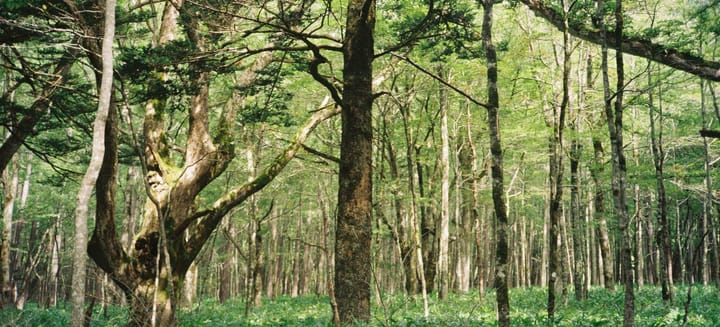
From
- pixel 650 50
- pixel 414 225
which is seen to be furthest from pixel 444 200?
pixel 650 50

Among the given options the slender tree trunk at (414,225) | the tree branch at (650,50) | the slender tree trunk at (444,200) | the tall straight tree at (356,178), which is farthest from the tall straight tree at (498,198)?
the slender tree trunk at (444,200)

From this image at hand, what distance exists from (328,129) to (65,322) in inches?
439

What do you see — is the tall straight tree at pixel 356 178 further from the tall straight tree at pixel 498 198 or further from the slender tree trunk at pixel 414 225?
the slender tree trunk at pixel 414 225

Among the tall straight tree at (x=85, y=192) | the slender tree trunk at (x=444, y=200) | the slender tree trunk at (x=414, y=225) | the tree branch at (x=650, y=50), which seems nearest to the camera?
the tall straight tree at (x=85, y=192)

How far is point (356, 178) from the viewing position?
Answer: 8414mm

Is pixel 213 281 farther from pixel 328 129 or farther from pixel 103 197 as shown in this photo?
pixel 103 197

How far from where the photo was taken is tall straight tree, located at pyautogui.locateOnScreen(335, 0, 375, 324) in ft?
26.7

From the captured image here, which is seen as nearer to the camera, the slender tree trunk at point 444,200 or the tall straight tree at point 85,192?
the tall straight tree at point 85,192

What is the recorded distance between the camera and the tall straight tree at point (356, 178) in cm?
814

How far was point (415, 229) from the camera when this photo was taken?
1151cm

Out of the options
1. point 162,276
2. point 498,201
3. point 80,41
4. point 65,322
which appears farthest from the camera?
point 65,322

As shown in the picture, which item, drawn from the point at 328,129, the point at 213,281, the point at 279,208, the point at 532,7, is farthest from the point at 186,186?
the point at 213,281

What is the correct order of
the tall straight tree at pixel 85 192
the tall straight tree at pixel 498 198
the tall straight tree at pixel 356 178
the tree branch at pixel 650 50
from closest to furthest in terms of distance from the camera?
the tall straight tree at pixel 85 192 → the tall straight tree at pixel 498 198 → the tall straight tree at pixel 356 178 → the tree branch at pixel 650 50

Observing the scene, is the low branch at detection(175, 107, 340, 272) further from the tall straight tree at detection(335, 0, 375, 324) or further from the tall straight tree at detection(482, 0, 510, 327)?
the tall straight tree at detection(482, 0, 510, 327)
